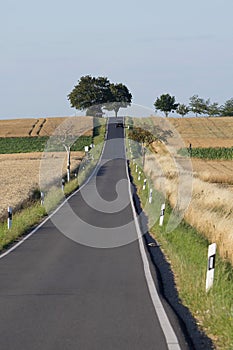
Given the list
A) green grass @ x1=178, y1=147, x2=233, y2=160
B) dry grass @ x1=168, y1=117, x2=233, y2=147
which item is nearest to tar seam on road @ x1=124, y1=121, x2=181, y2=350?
green grass @ x1=178, y1=147, x2=233, y2=160

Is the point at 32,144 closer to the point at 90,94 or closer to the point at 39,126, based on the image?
the point at 39,126

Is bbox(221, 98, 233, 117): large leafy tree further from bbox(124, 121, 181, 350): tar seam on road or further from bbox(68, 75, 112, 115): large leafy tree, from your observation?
bbox(124, 121, 181, 350): tar seam on road

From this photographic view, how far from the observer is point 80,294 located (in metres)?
11.0

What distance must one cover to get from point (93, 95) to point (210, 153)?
73929mm

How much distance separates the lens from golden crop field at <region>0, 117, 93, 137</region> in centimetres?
12234

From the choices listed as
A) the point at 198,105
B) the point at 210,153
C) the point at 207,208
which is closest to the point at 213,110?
the point at 198,105

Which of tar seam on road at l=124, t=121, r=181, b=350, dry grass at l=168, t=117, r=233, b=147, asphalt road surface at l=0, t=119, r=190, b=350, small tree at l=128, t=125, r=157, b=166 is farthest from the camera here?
dry grass at l=168, t=117, r=233, b=147

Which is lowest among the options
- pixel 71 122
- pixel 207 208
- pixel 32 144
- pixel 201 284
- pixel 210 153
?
pixel 201 284

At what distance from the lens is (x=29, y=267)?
46.9ft

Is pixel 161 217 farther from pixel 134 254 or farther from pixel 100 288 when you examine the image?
pixel 100 288

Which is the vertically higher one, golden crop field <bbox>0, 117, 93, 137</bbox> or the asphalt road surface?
golden crop field <bbox>0, 117, 93, 137</bbox>

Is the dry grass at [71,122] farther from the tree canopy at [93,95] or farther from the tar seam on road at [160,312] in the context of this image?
the tar seam on road at [160,312]

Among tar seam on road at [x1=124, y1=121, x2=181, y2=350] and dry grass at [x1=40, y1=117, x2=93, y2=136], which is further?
dry grass at [x1=40, y1=117, x2=93, y2=136]

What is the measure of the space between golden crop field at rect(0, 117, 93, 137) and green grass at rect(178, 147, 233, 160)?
28606mm
